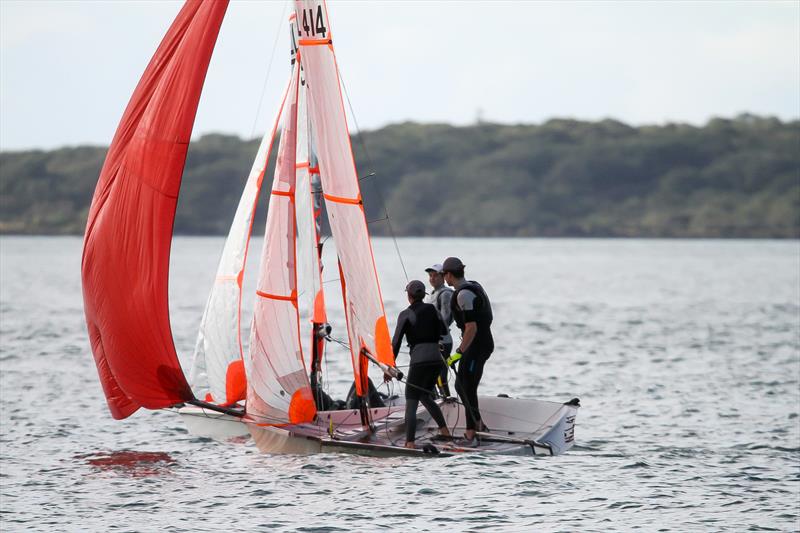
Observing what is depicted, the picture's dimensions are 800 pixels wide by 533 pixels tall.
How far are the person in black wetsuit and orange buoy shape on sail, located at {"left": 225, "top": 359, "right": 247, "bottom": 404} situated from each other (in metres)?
3.55

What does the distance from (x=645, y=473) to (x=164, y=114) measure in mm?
7843

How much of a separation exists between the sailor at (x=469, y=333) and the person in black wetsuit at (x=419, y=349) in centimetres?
25

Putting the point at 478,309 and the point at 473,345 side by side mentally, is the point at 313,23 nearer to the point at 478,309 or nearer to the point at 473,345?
the point at 478,309

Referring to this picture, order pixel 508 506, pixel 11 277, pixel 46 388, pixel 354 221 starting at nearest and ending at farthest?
pixel 508 506
pixel 354 221
pixel 46 388
pixel 11 277

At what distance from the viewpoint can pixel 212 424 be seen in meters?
18.1

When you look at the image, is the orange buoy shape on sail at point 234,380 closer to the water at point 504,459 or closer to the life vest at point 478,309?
the water at point 504,459

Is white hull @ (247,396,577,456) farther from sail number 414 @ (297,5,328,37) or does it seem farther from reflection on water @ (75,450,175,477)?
sail number 414 @ (297,5,328,37)

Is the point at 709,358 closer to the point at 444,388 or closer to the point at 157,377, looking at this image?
the point at 444,388

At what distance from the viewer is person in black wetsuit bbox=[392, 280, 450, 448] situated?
597 inches

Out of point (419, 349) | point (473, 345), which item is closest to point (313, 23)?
point (419, 349)

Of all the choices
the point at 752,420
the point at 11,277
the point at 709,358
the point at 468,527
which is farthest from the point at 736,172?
the point at 468,527

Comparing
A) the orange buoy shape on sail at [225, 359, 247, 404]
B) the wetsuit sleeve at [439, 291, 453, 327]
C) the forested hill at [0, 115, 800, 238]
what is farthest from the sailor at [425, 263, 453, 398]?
the forested hill at [0, 115, 800, 238]

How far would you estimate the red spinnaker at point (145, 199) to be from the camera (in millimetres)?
15688

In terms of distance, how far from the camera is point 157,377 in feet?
53.6
